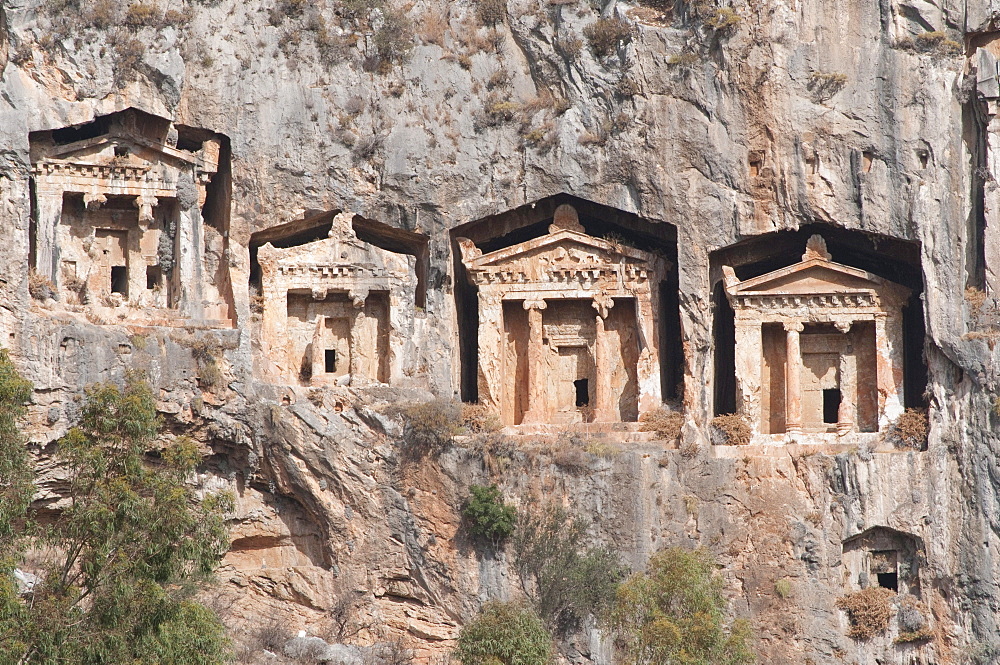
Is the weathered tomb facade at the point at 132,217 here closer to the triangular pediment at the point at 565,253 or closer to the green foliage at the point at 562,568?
the triangular pediment at the point at 565,253

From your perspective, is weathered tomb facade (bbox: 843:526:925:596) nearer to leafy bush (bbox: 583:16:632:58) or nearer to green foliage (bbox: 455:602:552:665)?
green foliage (bbox: 455:602:552:665)

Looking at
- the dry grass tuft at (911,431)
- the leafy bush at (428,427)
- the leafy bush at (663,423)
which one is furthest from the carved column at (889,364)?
the leafy bush at (428,427)

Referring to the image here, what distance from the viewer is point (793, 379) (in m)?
38.2

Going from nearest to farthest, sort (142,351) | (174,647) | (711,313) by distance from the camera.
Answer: (174,647) < (142,351) < (711,313)

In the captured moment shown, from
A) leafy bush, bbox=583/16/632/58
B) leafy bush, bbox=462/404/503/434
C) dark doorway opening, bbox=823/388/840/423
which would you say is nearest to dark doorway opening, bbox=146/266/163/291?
leafy bush, bbox=462/404/503/434

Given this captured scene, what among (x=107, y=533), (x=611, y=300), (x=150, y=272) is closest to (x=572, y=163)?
(x=611, y=300)

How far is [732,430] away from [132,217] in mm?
14253

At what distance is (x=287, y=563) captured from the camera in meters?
36.8

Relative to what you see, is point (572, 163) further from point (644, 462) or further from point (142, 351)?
point (142, 351)

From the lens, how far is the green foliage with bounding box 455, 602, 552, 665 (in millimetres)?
31367

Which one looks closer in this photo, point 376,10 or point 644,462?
point 644,462

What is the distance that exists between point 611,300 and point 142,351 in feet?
34.4

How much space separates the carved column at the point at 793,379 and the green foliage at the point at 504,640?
342 inches

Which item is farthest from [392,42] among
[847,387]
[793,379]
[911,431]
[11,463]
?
[11,463]
